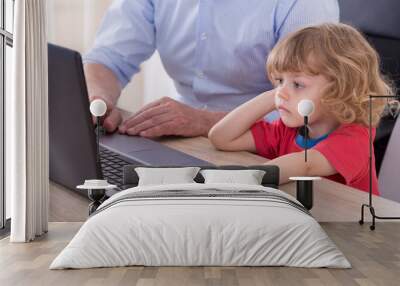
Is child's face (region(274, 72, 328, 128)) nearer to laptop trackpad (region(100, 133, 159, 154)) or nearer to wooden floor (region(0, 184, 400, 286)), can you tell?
laptop trackpad (region(100, 133, 159, 154))

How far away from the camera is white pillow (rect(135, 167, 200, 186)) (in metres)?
4.60

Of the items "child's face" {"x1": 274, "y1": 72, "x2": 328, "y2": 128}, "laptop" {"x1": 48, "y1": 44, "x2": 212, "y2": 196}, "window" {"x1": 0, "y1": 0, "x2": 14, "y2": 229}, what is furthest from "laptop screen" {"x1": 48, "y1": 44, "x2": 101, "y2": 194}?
"child's face" {"x1": 274, "y1": 72, "x2": 328, "y2": 128}

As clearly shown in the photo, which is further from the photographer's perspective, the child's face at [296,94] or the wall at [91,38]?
the wall at [91,38]

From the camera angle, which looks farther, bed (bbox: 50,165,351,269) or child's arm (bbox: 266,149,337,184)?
child's arm (bbox: 266,149,337,184)

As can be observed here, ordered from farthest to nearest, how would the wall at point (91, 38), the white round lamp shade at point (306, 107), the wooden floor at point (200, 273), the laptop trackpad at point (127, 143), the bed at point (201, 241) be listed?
1. the wall at point (91, 38)
2. the white round lamp shade at point (306, 107)
3. the laptop trackpad at point (127, 143)
4. the bed at point (201, 241)
5. the wooden floor at point (200, 273)

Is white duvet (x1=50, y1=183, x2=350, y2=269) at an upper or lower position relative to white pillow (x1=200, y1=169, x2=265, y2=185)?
lower

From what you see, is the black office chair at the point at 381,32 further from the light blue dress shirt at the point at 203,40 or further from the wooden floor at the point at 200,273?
the wooden floor at the point at 200,273

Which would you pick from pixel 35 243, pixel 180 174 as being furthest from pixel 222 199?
pixel 35 243

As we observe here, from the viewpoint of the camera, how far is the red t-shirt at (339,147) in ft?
15.9

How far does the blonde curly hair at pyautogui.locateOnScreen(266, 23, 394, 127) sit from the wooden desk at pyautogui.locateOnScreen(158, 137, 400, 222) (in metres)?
0.54

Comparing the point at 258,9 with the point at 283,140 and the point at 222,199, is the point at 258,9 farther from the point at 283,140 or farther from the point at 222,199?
the point at 222,199

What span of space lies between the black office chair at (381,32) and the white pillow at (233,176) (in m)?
1.00

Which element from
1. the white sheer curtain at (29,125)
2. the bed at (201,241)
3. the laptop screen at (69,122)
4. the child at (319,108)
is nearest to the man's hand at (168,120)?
the child at (319,108)

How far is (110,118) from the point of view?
4.84 m
